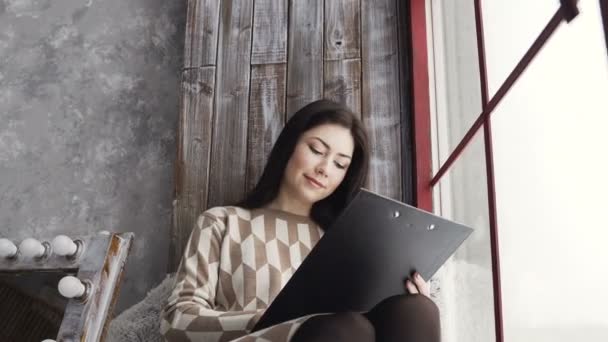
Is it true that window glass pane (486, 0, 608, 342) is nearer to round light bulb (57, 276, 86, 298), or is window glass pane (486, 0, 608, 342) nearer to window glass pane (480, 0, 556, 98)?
window glass pane (480, 0, 556, 98)

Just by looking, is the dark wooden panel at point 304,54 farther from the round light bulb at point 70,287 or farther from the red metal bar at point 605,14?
the red metal bar at point 605,14

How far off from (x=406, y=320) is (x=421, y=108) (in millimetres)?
867

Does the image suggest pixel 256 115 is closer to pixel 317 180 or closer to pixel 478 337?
pixel 317 180

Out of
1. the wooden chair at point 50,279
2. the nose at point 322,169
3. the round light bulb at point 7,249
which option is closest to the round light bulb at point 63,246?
the wooden chair at point 50,279

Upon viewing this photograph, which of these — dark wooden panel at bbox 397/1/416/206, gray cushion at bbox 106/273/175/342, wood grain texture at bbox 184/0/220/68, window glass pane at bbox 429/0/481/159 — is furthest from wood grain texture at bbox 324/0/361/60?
gray cushion at bbox 106/273/175/342

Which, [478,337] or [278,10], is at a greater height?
[278,10]

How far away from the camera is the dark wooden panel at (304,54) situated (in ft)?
5.36

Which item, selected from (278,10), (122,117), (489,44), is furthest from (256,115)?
(489,44)

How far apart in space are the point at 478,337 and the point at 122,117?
1.31 meters

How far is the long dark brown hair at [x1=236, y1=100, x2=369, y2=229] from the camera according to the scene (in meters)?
Result: 1.37

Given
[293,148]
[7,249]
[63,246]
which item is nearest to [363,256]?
[293,148]

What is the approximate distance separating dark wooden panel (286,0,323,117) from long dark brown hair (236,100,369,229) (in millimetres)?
231

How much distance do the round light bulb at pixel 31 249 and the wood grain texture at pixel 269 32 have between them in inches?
33.8

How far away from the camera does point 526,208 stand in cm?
88
